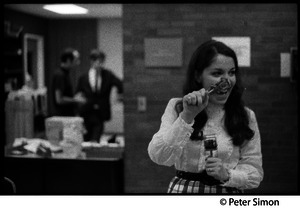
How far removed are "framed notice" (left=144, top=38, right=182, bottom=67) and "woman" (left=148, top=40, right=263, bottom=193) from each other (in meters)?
1.44

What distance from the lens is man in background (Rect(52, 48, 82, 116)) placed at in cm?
425

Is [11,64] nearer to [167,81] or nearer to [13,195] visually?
[167,81]

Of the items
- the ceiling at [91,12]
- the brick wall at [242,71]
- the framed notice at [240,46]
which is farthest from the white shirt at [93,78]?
the ceiling at [91,12]

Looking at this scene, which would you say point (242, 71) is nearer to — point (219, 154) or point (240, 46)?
point (240, 46)

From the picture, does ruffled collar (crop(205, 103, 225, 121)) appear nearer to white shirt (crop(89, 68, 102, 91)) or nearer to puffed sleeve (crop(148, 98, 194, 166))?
puffed sleeve (crop(148, 98, 194, 166))

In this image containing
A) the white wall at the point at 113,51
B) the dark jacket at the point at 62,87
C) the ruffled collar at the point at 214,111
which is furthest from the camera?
the white wall at the point at 113,51

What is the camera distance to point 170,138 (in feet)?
5.22

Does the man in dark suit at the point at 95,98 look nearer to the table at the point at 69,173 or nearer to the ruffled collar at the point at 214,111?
the table at the point at 69,173

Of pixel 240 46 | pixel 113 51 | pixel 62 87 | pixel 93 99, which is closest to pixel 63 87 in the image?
pixel 62 87

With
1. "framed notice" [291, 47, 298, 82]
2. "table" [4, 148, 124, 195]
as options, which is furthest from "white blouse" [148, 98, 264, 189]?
"table" [4, 148, 124, 195]

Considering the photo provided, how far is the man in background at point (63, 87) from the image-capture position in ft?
13.9

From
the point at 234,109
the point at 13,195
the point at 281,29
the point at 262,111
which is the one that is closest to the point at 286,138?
the point at 262,111

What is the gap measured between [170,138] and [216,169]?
184mm
